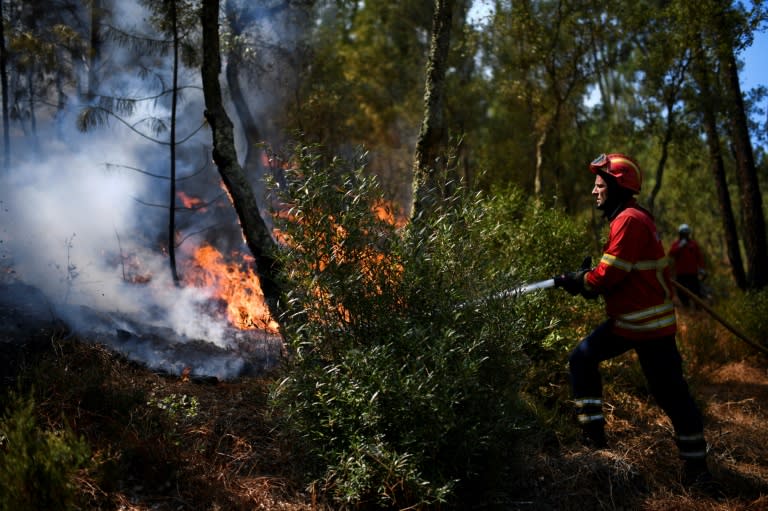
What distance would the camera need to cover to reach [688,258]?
12.1 meters

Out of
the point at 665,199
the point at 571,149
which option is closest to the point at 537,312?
→ the point at 571,149

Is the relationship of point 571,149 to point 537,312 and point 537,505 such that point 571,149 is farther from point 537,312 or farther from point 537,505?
point 537,505

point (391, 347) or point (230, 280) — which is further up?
point (230, 280)

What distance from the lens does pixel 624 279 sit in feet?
14.4

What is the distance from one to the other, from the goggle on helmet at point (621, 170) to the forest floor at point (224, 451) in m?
1.79

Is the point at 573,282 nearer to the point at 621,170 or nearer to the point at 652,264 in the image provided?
the point at 652,264

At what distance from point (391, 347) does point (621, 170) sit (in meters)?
2.05

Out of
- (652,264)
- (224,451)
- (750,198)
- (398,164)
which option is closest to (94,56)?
(224,451)

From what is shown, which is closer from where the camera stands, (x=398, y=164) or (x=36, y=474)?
(x=36, y=474)

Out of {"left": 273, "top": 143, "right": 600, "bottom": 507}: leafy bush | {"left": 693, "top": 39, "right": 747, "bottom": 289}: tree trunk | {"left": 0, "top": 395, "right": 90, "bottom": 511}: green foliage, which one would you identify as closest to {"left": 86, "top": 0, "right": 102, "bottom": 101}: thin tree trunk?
{"left": 273, "top": 143, "right": 600, "bottom": 507}: leafy bush

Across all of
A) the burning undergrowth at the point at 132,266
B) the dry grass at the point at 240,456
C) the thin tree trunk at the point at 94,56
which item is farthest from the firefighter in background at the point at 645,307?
the thin tree trunk at the point at 94,56

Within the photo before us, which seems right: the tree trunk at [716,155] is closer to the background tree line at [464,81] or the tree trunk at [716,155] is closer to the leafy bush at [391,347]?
the background tree line at [464,81]

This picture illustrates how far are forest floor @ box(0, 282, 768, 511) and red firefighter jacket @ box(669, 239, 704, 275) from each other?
687 cm

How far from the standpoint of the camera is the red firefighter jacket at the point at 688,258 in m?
12.1
